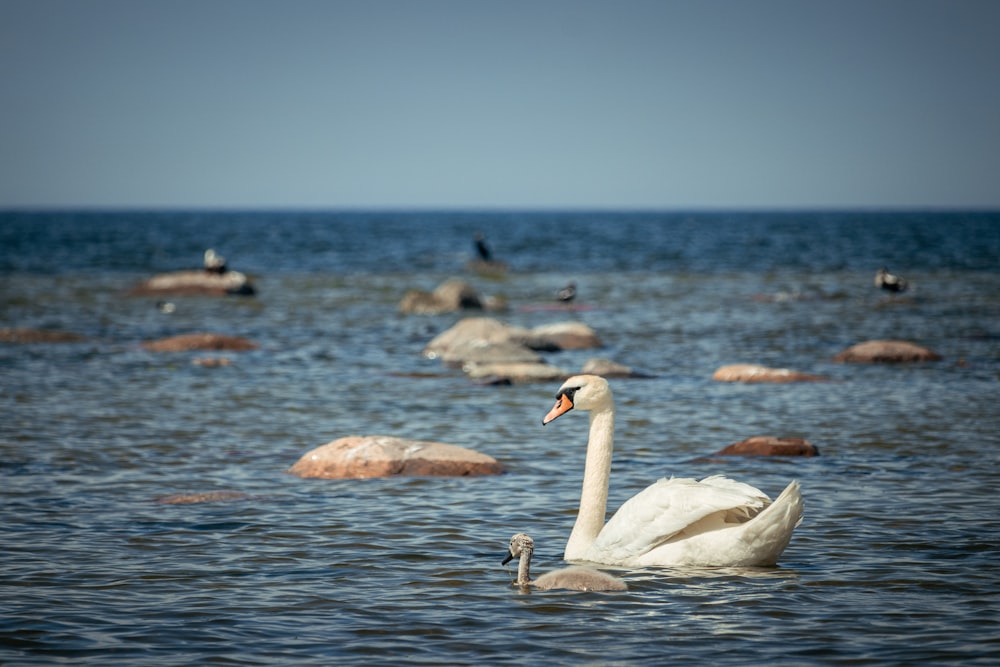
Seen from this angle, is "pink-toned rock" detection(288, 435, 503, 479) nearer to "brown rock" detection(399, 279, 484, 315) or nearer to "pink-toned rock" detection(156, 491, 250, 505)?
"pink-toned rock" detection(156, 491, 250, 505)

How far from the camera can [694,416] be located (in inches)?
615

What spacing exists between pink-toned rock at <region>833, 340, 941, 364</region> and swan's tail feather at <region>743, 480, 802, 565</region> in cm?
1298

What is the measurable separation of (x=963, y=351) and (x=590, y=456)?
51.1 feet

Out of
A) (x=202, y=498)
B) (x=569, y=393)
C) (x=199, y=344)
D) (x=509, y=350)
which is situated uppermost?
(x=569, y=393)

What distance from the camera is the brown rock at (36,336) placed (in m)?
24.6

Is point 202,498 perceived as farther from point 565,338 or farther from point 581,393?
point 565,338

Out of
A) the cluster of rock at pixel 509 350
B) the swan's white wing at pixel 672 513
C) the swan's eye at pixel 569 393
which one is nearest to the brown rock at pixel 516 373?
the cluster of rock at pixel 509 350

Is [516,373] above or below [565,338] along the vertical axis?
below

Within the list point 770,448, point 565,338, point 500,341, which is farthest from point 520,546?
point 565,338

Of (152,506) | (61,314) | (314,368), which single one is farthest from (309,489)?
(61,314)

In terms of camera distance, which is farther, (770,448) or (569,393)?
(770,448)

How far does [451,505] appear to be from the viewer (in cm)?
1057

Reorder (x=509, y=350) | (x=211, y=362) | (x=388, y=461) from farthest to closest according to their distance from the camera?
(x=211, y=362), (x=509, y=350), (x=388, y=461)

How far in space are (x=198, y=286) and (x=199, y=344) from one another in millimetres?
15579
